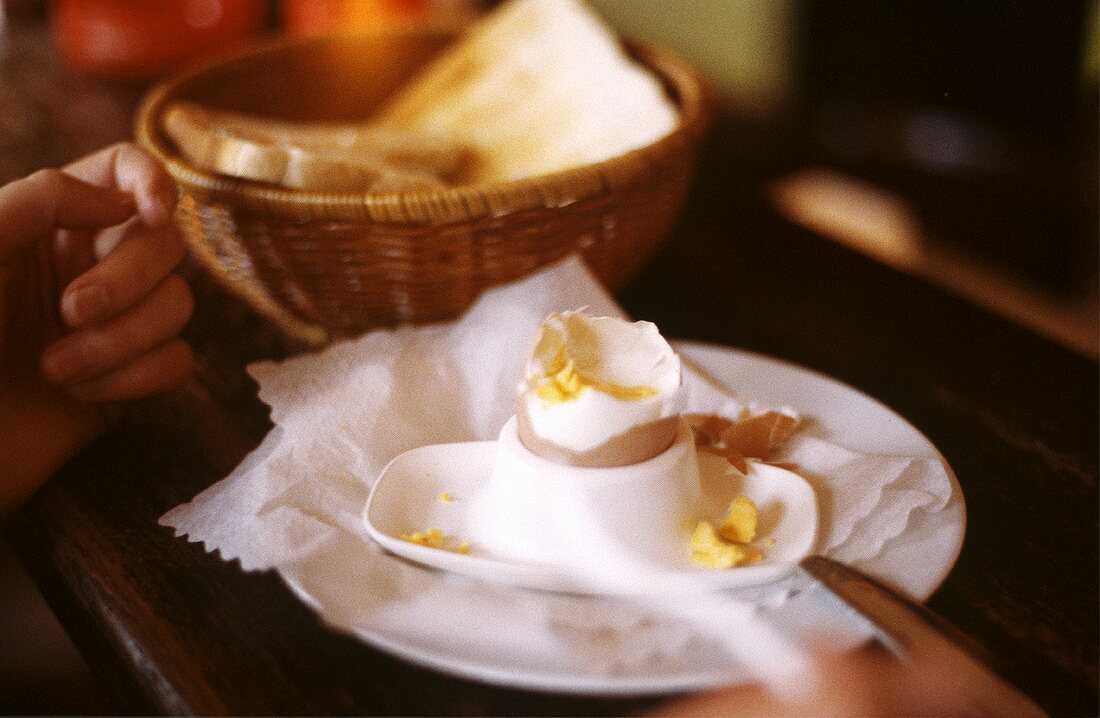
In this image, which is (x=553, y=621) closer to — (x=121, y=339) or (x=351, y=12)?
(x=121, y=339)

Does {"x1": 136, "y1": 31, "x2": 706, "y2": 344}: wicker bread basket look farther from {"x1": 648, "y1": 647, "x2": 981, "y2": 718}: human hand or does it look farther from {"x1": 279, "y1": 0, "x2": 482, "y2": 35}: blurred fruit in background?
{"x1": 279, "y1": 0, "x2": 482, "y2": 35}: blurred fruit in background

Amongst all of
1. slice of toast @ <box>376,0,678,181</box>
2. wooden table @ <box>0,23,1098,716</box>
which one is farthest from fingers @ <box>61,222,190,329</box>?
slice of toast @ <box>376,0,678,181</box>

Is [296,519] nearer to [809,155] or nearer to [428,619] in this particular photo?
[428,619]

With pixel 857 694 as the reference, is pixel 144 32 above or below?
above

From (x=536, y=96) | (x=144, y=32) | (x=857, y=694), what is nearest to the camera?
(x=857, y=694)

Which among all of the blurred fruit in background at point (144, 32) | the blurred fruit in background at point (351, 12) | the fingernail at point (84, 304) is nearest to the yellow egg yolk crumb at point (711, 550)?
the fingernail at point (84, 304)

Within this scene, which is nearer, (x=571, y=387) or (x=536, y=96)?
(x=571, y=387)

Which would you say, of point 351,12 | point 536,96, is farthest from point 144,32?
point 536,96
